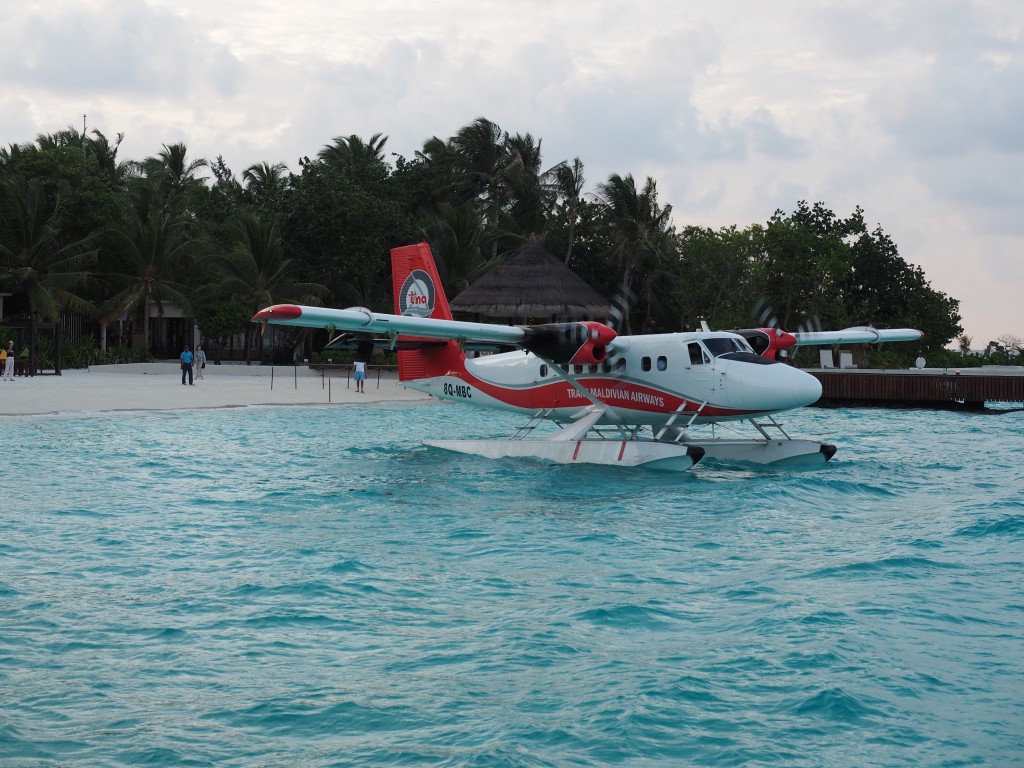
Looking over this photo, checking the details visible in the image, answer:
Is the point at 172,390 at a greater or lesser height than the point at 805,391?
lesser

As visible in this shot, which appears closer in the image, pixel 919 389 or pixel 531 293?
pixel 919 389

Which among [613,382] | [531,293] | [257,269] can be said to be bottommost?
[613,382]

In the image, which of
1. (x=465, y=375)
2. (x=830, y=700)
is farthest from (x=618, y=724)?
(x=465, y=375)

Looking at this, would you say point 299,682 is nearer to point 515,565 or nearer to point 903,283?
point 515,565

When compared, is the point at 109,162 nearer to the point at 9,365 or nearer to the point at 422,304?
the point at 9,365

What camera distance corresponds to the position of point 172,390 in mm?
A: 36406

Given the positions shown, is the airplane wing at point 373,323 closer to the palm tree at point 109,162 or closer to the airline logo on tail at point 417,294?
the airline logo on tail at point 417,294

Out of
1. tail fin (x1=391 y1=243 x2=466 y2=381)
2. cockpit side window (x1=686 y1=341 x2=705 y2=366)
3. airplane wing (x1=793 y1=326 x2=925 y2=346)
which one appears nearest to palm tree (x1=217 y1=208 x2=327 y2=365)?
tail fin (x1=391 y1=243 x2=466 y2=381)

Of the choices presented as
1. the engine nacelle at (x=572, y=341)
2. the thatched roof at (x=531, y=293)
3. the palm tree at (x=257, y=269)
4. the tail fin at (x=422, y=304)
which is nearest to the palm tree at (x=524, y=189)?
the thatched roof at (x=531, y=293)

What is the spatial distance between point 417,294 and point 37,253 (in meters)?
32.5

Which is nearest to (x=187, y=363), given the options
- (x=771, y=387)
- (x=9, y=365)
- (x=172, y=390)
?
(x=172, y=390)

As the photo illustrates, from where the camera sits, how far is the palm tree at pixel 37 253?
47.2 meters

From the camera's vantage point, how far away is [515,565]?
1122 centimetres

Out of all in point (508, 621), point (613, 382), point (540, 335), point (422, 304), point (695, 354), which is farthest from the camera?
point (422, 304)
